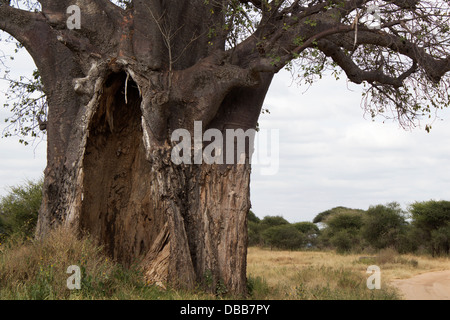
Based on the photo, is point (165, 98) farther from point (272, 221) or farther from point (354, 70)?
point (272, 221)

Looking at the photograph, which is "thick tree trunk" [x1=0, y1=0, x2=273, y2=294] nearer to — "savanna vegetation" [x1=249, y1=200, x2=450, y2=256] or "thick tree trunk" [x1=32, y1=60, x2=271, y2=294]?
"thick tree trunk" [x1=32, y1=60, x2=271, y2=294]

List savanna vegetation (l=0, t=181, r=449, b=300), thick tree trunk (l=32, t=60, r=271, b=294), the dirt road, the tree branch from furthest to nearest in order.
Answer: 1. the dirt road
2. the tree branch
3. thick tree trunk (l=32, t=60, r=271, b=294)
4. savanna vegetation (l=0, t=181, r=449, b=300)

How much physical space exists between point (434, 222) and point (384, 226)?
2005 millimetres

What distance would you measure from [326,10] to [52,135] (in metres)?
5.07

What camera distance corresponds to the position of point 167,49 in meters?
7.73

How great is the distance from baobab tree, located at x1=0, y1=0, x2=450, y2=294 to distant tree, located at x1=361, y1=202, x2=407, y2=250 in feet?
41.1

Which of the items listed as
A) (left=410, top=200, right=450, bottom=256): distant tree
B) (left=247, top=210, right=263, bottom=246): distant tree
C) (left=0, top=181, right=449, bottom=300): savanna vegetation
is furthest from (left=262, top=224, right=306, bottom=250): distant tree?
(left=410, top=200, right=450, bottom=256): distant tree

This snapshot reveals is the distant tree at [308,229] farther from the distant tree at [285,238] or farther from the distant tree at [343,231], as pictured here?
the distant tree at [285,238]

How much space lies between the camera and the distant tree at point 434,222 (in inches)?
703

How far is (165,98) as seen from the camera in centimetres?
693

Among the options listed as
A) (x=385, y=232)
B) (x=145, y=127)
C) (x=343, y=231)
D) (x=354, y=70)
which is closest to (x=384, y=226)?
(x=385, y=232)

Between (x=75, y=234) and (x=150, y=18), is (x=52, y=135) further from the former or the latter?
(x=150, y=18)

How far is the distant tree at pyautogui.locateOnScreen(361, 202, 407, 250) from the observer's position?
19734 mm
